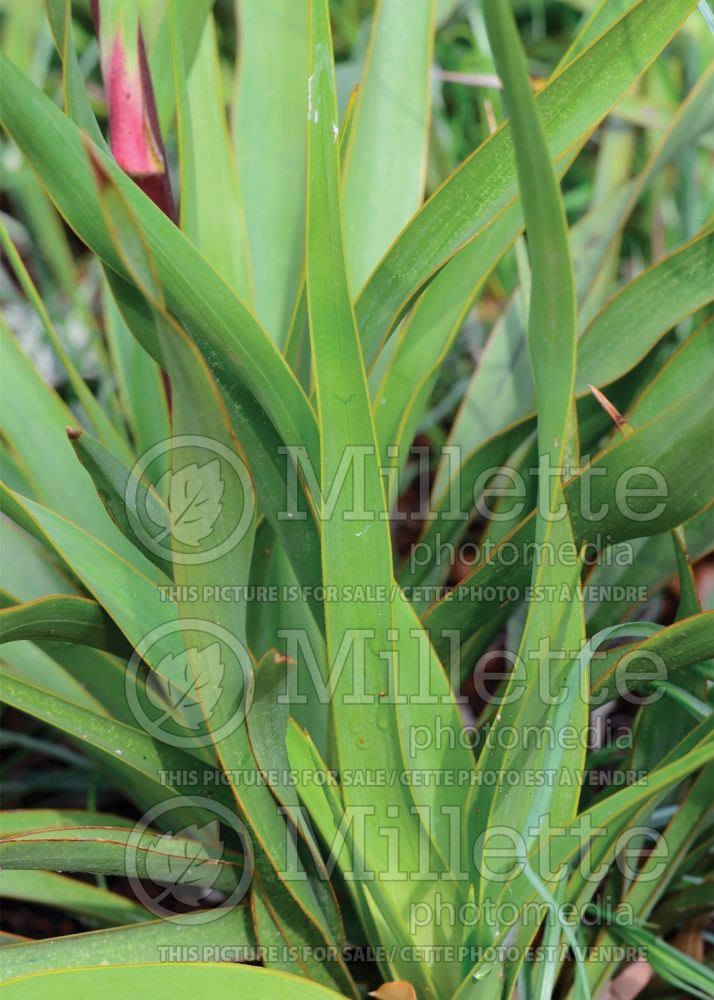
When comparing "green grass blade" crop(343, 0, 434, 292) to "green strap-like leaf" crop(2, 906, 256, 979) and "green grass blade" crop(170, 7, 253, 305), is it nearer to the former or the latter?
"green grass blade" crop(170, 7, 253, 305)

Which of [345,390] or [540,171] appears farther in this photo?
[345,390]

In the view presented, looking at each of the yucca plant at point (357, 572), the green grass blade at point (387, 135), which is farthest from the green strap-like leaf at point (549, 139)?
the green grass blade at point (387, 135)

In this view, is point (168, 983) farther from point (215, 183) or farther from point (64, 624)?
point (215, 183)

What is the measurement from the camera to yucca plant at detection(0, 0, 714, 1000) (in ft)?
1.37

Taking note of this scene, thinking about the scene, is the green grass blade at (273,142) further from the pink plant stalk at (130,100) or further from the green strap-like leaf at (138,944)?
the green strap-like leaf at (138,944)

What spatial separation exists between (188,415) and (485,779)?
10.3 inches

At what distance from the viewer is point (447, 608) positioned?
561 mm

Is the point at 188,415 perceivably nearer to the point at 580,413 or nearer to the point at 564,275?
the point at 564,275

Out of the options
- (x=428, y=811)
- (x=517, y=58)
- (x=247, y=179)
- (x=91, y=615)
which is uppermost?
(x=247, y=179)

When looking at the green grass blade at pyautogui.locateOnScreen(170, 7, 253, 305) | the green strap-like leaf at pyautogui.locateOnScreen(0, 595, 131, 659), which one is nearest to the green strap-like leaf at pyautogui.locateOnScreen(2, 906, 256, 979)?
the green strap-like leaf at pyautogui.locateOnScreen(0, 595, 131, 659)

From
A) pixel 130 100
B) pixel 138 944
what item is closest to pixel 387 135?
pixel 130 100

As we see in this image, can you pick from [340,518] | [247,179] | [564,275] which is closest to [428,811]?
[340,518]

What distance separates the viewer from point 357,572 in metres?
0.45

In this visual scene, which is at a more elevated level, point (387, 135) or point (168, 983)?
point (387, 135)
